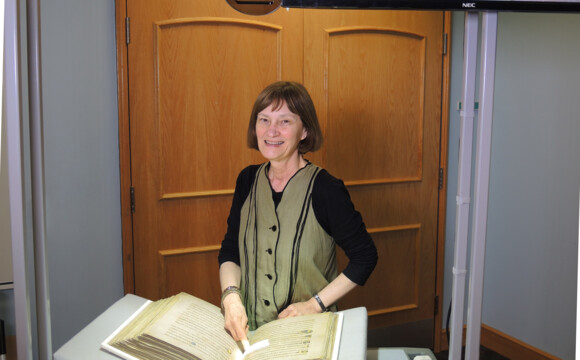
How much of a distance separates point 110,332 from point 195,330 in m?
0.15

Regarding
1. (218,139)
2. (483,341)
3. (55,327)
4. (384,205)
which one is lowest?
(483,341)

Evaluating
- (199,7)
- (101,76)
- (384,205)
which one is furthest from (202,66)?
(384,205)

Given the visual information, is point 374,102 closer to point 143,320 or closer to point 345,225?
point 345,225

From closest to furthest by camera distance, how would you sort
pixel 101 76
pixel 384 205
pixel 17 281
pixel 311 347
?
pixel 17 281
pixel 311 347
pixel 101 76
pixel 384 205

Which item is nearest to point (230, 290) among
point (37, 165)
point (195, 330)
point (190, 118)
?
point (195, 330)

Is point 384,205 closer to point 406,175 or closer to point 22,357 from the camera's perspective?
point 406,175

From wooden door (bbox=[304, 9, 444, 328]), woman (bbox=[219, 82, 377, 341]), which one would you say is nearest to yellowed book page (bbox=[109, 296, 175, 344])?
woman (bbox=[219, 82, 377, 341])

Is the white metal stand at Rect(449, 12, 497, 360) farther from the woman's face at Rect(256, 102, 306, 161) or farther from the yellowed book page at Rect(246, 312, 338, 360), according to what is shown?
the woman's face at Rect(256, 102, 306, 161)

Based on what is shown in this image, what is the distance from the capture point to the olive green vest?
4.14 ft

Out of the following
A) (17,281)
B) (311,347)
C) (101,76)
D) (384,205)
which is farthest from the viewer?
(384,205)

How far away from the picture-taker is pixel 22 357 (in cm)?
79

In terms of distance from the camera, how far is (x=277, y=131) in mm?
1281

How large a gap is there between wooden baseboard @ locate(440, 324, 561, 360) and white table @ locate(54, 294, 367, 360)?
1.77 metres

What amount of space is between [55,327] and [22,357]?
1.39m
